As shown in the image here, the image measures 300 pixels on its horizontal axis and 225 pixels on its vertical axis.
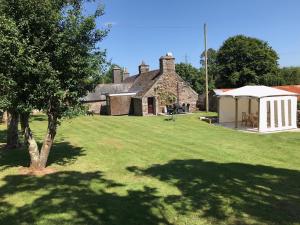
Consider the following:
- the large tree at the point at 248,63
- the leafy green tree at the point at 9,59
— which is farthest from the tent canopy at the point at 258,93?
the large tree at the point at 248,63

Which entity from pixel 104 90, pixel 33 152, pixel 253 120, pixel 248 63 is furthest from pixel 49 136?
pixel 248 63

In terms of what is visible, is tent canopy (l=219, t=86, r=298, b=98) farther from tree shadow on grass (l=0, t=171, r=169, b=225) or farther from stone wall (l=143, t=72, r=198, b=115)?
tree shadow on grass (l=0, t=171, r=169, b=225)

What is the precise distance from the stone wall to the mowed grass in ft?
55.4

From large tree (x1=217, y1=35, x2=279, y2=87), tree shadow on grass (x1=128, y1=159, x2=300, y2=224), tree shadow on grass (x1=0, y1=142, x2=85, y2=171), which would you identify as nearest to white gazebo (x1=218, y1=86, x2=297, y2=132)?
tree shadow on grass (x1=128, y1=159, x2=300, y2=224)

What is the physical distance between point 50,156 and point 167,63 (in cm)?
2297

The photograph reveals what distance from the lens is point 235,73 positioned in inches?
1909

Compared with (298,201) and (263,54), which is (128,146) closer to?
(298,201)

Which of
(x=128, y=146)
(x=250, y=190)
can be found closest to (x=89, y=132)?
(x=128, y=146)

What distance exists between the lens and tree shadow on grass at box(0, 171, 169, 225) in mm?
7211

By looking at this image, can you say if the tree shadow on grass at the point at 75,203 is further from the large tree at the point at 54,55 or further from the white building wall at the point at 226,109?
the white building wall at the point at 226,109

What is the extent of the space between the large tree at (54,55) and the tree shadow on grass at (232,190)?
3289 mm

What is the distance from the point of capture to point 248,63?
160 feet

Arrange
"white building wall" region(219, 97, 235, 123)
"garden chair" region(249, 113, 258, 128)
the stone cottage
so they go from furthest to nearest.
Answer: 1. the stone cottage
2. "white building wall" region(219, 97, 235, 123)
3. "garden chair" region(249, 113, 258, 128)

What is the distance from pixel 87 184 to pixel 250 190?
455 centimetres
